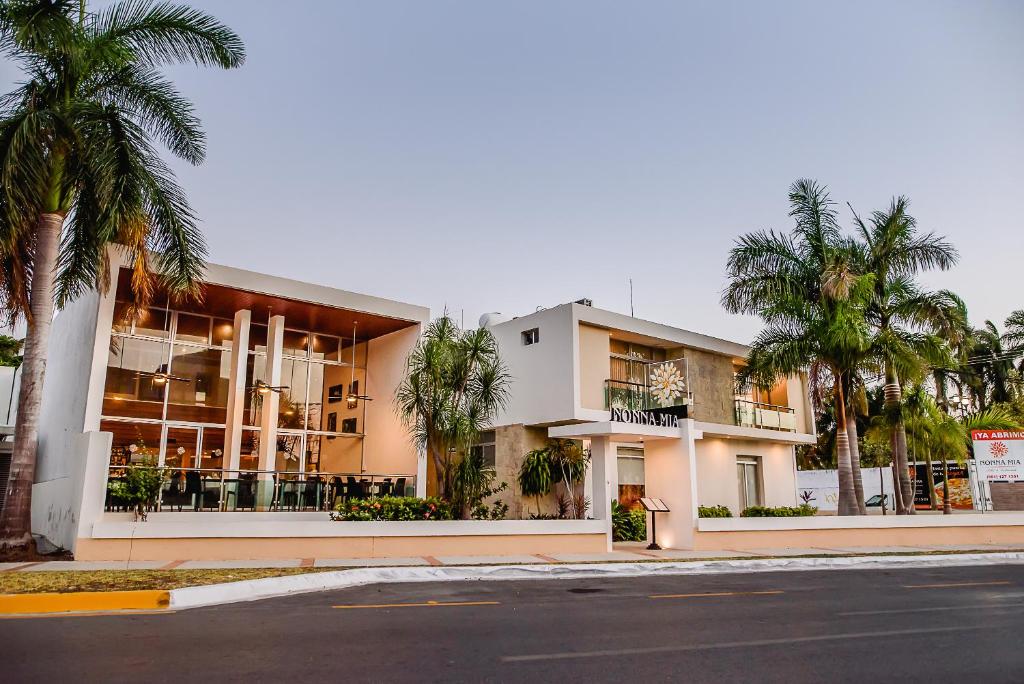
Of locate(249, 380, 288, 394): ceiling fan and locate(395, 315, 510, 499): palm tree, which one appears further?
locate(249, 380, 288, 394): ceiling fan

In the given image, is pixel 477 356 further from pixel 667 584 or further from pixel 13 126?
pixel 13 126

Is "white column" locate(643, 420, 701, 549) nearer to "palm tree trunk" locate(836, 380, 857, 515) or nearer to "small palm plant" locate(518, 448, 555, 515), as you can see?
"small palm plant" locate(518, 448, 555, 515)

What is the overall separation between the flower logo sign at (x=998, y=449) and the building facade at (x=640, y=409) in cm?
660

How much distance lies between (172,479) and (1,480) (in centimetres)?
1617

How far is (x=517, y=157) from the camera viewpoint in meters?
26.2

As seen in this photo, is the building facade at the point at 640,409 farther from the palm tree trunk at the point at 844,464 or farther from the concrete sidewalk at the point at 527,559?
the palm tree trunk at the point at 844,464

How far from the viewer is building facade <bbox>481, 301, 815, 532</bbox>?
18.2 meters

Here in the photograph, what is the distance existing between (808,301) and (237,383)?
17.3 metres

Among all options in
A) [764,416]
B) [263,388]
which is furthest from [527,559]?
[764,416]

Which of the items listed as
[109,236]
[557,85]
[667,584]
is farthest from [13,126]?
[557,85]

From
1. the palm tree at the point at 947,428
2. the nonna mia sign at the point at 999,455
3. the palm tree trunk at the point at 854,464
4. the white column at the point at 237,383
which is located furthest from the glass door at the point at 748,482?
the white column at the point at 237,383

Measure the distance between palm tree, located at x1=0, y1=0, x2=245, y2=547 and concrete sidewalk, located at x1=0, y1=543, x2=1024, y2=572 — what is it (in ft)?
6.60

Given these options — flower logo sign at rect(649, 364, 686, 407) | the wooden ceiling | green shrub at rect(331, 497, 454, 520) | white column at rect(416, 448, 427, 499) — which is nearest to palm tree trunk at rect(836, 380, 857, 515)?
flower logo sign at rect(649, 364, 686, 407)

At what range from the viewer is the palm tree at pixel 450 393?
1627 cm
